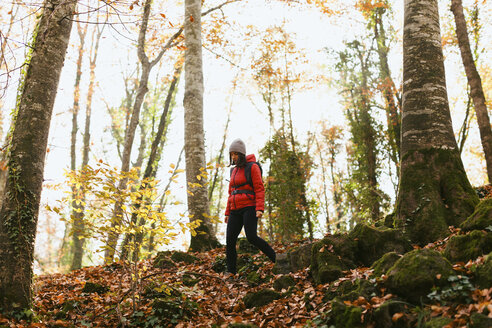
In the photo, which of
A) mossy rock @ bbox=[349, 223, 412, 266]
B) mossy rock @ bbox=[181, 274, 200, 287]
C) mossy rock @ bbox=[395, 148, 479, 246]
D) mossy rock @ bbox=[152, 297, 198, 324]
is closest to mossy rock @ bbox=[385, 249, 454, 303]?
mossy rock @ bbox=[349, 223, 412, 266]

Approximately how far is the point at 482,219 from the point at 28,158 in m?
5.48

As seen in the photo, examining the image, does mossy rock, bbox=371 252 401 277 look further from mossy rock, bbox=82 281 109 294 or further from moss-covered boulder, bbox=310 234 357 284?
mossy rock, bbox=82 281 109 294

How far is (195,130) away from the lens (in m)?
8.77

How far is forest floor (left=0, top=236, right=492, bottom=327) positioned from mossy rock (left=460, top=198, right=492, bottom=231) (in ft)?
1.67

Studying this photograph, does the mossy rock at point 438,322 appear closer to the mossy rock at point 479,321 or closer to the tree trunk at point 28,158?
the mossy rock at point 479,321

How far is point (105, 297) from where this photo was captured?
5.39m

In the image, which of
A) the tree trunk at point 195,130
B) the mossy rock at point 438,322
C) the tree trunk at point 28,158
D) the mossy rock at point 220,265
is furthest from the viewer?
the tree trunk at point 195,130

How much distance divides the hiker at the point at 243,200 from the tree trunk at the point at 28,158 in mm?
2778

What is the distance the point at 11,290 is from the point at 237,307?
108 inches

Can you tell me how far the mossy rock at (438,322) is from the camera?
262 cm

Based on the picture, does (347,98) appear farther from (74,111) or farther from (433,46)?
(74,111)

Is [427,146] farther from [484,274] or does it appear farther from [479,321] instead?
[479,321]

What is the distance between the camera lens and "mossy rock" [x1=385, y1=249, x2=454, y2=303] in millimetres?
3090

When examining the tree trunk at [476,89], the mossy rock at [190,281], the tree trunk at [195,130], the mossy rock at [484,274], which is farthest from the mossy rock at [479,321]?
the tree trunk at [476,89]
